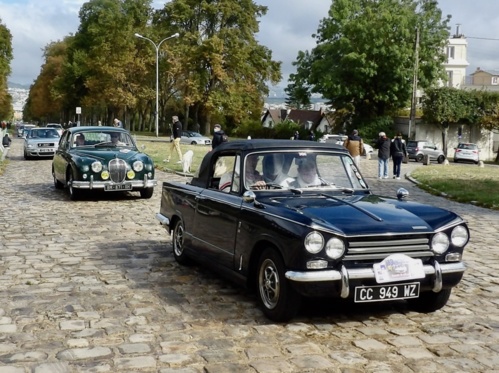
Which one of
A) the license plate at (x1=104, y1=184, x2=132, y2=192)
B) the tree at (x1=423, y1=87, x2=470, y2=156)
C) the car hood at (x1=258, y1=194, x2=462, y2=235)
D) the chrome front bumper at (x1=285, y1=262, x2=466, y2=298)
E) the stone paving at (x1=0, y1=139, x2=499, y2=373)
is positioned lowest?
the stone paving at (x1=0, y1=139, x2=499, y2=373)

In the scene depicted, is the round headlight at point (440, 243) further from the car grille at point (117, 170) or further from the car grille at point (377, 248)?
the car grille at point (117, 170)

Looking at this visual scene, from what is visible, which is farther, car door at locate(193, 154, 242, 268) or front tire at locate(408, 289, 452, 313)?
car door at locate(193, 154, 242, 268)

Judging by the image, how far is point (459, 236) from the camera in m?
5.96

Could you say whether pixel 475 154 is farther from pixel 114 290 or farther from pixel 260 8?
pixel 114 290

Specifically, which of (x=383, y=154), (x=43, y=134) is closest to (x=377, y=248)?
(x=383, y=154)

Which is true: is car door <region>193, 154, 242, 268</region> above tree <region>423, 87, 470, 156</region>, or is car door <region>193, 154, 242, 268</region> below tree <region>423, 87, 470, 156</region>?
below

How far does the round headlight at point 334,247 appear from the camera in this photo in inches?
213

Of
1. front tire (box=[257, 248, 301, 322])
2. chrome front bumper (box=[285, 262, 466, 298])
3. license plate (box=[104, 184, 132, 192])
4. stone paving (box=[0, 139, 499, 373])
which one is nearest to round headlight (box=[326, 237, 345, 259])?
chrome front bumper (box=[285, 262, 466, 298])

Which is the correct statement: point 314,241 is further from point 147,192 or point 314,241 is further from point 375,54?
point 375,54

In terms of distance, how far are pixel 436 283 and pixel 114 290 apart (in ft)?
11.2

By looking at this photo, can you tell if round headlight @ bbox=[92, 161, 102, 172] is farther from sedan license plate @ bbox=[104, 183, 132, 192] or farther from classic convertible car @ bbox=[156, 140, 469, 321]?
classic convertible car @ bbox=[156, 140, 469, 321]

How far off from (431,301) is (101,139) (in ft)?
37.0

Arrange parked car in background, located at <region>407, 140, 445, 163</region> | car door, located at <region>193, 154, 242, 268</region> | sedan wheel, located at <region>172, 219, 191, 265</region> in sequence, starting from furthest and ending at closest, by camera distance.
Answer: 1. parked car in background, located at <region>407, 140, 445, 163</region>
2. sedan wheel, located at <region>172, 219, 191, 265</region>
3. car door, located at <region>193, 154, 242, 268</region>

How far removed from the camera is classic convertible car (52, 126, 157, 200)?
1464 centimetres
